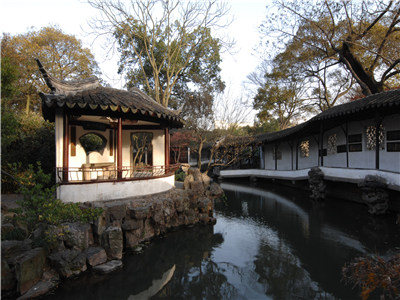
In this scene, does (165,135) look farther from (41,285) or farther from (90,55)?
(90,55)

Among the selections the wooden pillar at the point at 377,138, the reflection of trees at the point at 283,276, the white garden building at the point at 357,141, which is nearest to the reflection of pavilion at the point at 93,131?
the reflection of trees at the point at 283,276

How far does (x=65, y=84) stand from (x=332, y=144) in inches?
500

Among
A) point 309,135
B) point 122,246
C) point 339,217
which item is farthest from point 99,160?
point 309,135

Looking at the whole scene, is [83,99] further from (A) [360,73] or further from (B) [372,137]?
(A) [360,73]

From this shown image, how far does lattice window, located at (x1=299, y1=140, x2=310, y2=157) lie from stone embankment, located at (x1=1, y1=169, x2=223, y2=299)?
11284mm

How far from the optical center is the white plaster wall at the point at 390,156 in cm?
918

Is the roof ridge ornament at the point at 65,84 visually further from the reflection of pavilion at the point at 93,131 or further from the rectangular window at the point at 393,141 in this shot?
the rectangular window at the point at 393,141

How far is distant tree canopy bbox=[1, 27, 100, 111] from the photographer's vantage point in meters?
16.6

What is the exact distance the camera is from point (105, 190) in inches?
256

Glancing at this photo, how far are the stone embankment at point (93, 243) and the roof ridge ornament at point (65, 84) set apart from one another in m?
3.05

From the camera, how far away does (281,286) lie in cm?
455

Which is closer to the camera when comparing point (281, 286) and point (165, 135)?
point (281, 286)

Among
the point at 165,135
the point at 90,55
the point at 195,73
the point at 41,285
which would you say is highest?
the point at 90,55

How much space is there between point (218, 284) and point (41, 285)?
311 cm
